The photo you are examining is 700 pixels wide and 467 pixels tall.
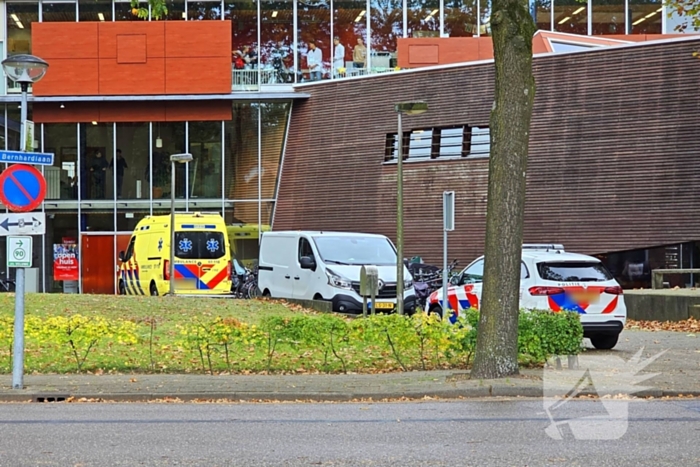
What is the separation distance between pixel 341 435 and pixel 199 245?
18.7m

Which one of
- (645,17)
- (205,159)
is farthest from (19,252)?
(645,17)

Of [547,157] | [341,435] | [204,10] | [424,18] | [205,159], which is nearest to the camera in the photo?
[341,435]

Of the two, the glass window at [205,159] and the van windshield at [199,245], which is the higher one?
the glass window at [205,159]

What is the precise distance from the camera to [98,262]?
3784 cm

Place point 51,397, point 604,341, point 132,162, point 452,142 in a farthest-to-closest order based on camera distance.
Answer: point 132,162, point 452,142, point 604,341, point 51,397

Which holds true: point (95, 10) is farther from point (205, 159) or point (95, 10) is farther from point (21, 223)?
point (21, 223)

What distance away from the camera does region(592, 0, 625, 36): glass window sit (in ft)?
125

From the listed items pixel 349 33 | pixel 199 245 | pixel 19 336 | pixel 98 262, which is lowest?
pixel 98 262

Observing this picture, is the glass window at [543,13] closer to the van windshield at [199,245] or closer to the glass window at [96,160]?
the glass window at [96,160]

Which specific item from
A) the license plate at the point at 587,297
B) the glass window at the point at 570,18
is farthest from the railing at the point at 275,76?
the license plate at the point at 587,297

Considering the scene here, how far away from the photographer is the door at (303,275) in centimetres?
2302

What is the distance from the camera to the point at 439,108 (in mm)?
34750

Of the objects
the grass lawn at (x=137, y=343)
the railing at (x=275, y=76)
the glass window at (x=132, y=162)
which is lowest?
the grass lawn at (x=137, y=343)

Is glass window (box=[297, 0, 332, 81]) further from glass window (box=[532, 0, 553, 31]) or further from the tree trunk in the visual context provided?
the tree trunk
